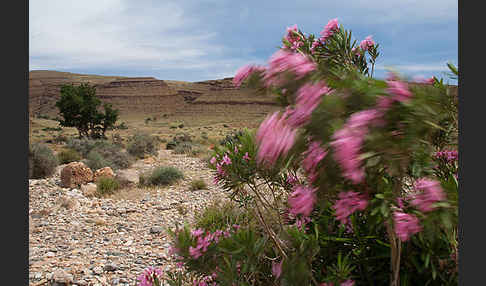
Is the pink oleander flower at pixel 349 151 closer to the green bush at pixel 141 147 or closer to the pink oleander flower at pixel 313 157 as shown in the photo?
the pink oleander flower at pixel 313 157

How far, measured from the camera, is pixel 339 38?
9.06 feet

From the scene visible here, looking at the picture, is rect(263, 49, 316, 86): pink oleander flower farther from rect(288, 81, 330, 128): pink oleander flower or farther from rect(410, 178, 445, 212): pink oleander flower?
rect(410, 178, 445, 212): pink oleander flower

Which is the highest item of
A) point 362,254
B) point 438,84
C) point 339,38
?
point 339,38

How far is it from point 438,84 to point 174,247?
5.63 ft

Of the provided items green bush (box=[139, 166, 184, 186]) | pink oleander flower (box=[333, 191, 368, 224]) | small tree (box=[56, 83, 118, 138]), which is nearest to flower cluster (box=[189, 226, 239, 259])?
pink oleander flower (box=[333, 191, 368, 224])

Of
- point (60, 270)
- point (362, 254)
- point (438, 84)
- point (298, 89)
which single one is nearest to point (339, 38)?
point (438, 84)

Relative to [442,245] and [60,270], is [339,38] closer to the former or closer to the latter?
[442,245]

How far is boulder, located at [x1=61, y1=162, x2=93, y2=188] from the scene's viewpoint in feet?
30.0

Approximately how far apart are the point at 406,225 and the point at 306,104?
534mm

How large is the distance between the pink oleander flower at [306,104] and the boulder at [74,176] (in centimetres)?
947

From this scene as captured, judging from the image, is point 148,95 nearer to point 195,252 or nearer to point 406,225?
point 195,252

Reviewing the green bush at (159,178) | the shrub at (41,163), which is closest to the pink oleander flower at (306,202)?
the green bush at (159,178)

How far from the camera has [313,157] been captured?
1.07m

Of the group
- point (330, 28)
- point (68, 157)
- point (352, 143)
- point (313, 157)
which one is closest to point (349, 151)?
point (352, 143)
